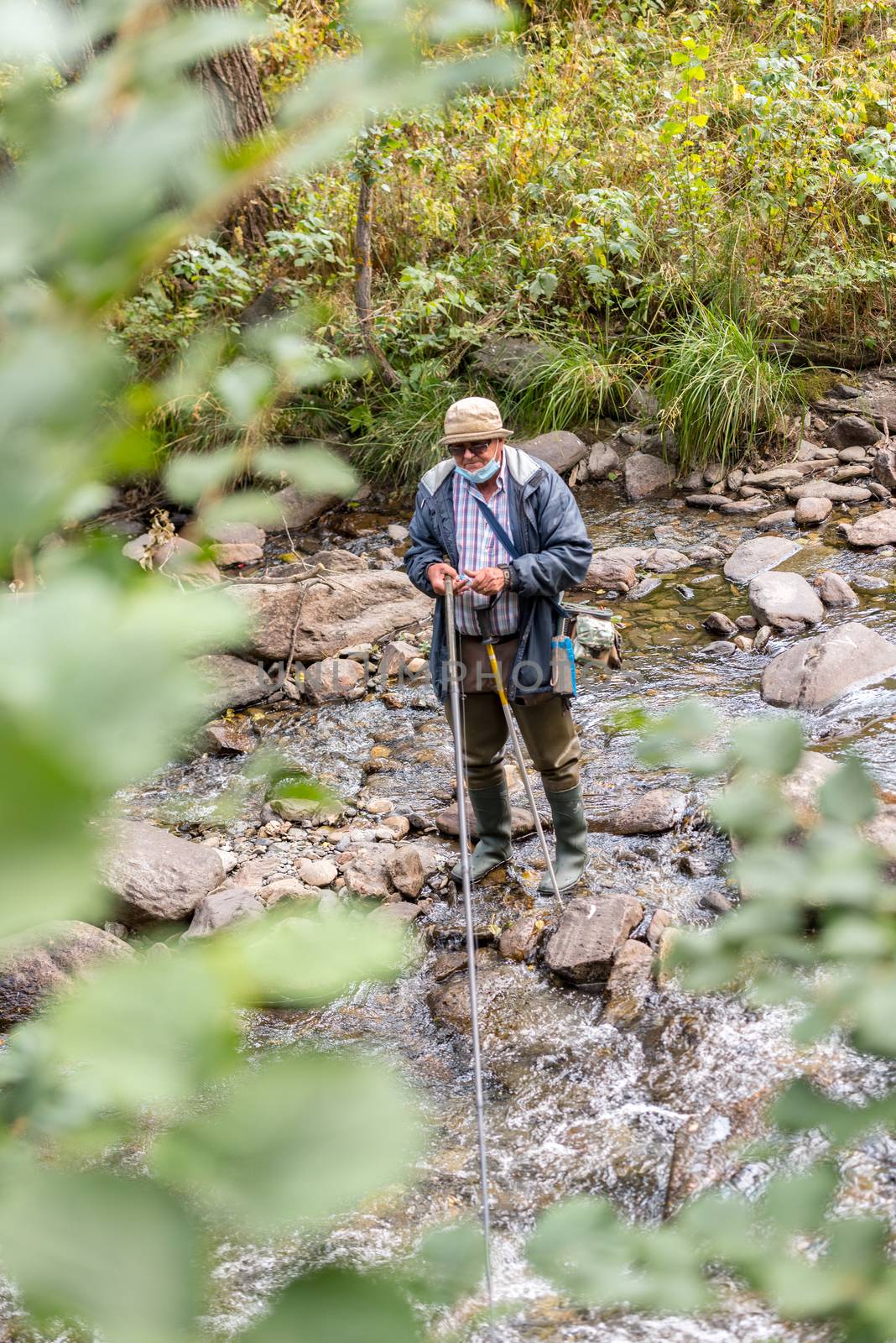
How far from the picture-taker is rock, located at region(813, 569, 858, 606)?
684 centimetres

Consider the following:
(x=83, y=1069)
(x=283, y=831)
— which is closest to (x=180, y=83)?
(x=83, y=1069)

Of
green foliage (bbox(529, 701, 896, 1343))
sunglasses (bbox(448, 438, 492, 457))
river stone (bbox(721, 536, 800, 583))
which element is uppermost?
green foliage (bbox(529, 701, 896, 1343))

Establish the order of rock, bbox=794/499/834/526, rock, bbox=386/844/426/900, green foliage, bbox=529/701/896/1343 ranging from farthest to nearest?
rock, bbox=794/499/834/526
rock, bbox=386/844/426/900
green foliage, bbox=529/701/896/1343

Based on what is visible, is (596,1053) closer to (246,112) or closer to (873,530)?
(873,530)

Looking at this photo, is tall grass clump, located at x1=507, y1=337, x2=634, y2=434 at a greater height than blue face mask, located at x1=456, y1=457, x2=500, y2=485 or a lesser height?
lesser

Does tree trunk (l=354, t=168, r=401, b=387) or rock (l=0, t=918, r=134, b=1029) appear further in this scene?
tree trunk (l=354, t=168, r=401, b=387)

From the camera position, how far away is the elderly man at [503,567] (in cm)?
423

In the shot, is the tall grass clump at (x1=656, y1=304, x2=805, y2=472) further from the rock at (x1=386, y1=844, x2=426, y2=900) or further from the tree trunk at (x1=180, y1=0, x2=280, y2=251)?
the rock at (x1=386, y1=844, x2=426, y2=900)

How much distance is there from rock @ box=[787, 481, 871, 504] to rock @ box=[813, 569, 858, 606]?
59.4 inches

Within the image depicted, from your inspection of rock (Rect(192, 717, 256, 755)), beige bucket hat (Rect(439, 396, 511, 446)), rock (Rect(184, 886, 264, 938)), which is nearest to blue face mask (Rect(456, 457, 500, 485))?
beige bucket hat (Rect(439, 396, 511, 446))

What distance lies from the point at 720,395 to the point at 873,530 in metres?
1.94

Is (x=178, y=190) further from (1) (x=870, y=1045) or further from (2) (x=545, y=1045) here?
(2) (x=545, y=1045)

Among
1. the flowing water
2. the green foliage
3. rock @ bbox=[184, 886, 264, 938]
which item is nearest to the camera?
the green foliage

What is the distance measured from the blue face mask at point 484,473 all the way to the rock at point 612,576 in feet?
11.2
